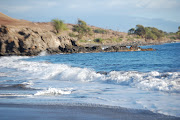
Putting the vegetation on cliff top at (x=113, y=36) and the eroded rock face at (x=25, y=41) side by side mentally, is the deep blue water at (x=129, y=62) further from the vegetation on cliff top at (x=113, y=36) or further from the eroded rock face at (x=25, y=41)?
the vegetation on cliff top at (x=113, y=36)

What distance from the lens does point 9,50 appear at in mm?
41312

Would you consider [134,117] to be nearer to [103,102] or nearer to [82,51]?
[103,102]

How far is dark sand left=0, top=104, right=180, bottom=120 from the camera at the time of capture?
4340 mm

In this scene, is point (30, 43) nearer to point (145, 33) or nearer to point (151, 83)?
point (151, 83)

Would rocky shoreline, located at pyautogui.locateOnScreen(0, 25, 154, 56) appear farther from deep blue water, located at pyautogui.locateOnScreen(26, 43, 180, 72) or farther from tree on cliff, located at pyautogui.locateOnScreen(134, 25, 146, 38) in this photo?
tree on cliff, located at pyautogui.locateOnScreen(134, 25, 146, 38)

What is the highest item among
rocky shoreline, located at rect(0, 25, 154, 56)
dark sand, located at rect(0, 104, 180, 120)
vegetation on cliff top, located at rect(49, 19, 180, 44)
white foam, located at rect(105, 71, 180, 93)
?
vegetation on cliff top, located at rect(49, 19, 180, 44)

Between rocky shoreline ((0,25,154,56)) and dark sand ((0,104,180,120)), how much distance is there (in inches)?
1404

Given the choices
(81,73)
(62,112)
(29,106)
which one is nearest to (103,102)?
(62,112)

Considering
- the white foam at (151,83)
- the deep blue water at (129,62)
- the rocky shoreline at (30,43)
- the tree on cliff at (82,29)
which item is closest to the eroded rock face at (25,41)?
the rocky shoreline at (30,43)

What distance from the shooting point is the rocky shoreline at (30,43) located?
41.4m

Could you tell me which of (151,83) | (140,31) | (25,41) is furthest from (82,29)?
(151,83)

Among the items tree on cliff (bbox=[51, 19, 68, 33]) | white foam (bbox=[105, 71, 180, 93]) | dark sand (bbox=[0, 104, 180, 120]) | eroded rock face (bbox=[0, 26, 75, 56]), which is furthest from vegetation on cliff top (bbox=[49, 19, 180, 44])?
dark sand (bbox=[0, 104, 180, 120])

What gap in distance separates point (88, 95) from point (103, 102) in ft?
3.32

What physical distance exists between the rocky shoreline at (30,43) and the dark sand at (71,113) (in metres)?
35.7
